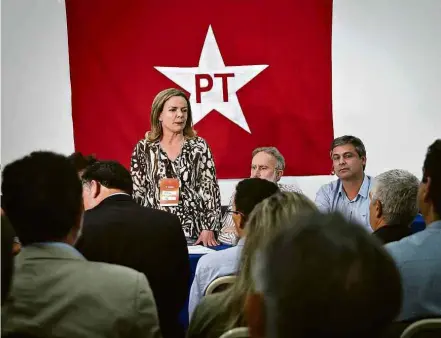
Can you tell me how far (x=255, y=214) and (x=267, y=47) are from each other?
3.84m

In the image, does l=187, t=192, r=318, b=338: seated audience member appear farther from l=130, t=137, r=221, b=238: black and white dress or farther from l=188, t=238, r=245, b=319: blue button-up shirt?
l=130, t=137, r=221, b=238: black and white dress

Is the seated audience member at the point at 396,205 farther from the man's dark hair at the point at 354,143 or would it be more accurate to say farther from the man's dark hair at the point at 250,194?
the man's dark hair at the point at 354,143

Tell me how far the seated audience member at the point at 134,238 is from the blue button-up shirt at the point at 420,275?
0.87 m

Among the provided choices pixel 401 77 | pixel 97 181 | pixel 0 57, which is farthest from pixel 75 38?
pixel 97 181

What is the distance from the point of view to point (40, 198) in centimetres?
174

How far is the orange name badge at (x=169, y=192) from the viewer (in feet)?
14.3

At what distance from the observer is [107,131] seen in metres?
5.59

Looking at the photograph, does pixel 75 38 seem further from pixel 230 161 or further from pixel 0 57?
pixel 230 161

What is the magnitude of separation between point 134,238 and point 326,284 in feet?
5.72

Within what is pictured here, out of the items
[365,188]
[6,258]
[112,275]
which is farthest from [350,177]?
[6,258]

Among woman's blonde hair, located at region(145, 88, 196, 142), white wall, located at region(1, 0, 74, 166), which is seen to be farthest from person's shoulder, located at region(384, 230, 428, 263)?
white wall, located at region(1, 0, 74, 166)

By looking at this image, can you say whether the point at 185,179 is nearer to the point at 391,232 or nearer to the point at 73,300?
the point at 391,232

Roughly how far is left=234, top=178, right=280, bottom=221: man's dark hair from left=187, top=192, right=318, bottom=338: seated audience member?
0.69 meters

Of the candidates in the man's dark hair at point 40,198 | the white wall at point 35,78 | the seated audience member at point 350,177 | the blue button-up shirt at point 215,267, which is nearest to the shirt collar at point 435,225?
the blue button-up shirt at point 215,267
